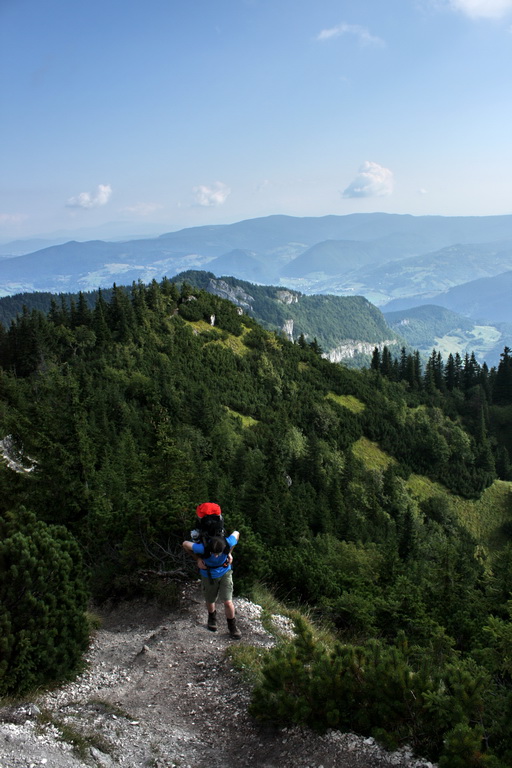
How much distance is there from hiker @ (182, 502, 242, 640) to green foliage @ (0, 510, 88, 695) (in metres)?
2.56

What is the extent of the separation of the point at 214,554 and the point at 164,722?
3.03 m

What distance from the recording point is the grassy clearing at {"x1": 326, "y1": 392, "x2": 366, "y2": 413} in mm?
87062

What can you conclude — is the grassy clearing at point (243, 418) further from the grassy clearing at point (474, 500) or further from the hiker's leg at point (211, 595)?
the hiker's leg at point (211, 595)

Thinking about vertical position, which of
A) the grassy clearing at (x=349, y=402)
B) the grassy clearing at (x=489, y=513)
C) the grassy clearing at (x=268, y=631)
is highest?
the grassy clearing at (x=268, y=631)

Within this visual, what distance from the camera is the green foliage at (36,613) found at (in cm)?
802

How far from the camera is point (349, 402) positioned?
89375 millimetres

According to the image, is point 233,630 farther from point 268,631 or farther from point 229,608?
point 268,631

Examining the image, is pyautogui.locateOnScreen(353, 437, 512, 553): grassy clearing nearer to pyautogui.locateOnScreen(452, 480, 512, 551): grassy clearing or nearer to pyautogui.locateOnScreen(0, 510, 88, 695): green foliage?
pyautogui.locateOnScreen(452, 480, 512, 551): grassy clearing

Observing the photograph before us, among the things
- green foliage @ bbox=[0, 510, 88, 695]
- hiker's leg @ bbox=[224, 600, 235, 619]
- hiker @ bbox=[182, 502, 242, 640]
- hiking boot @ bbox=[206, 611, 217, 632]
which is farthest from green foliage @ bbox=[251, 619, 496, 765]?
green foliage @ bbox=[0, 510, 88, 695]

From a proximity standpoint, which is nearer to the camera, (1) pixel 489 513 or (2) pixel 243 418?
(1) pixel 489 513

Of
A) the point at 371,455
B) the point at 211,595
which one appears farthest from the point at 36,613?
the point at 371,455

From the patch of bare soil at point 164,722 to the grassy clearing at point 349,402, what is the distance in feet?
253

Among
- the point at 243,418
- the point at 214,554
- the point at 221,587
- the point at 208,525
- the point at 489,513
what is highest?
the point at 208,525

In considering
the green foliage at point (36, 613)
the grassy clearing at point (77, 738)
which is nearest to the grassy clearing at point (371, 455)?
the green foliage at point (36, 613)
